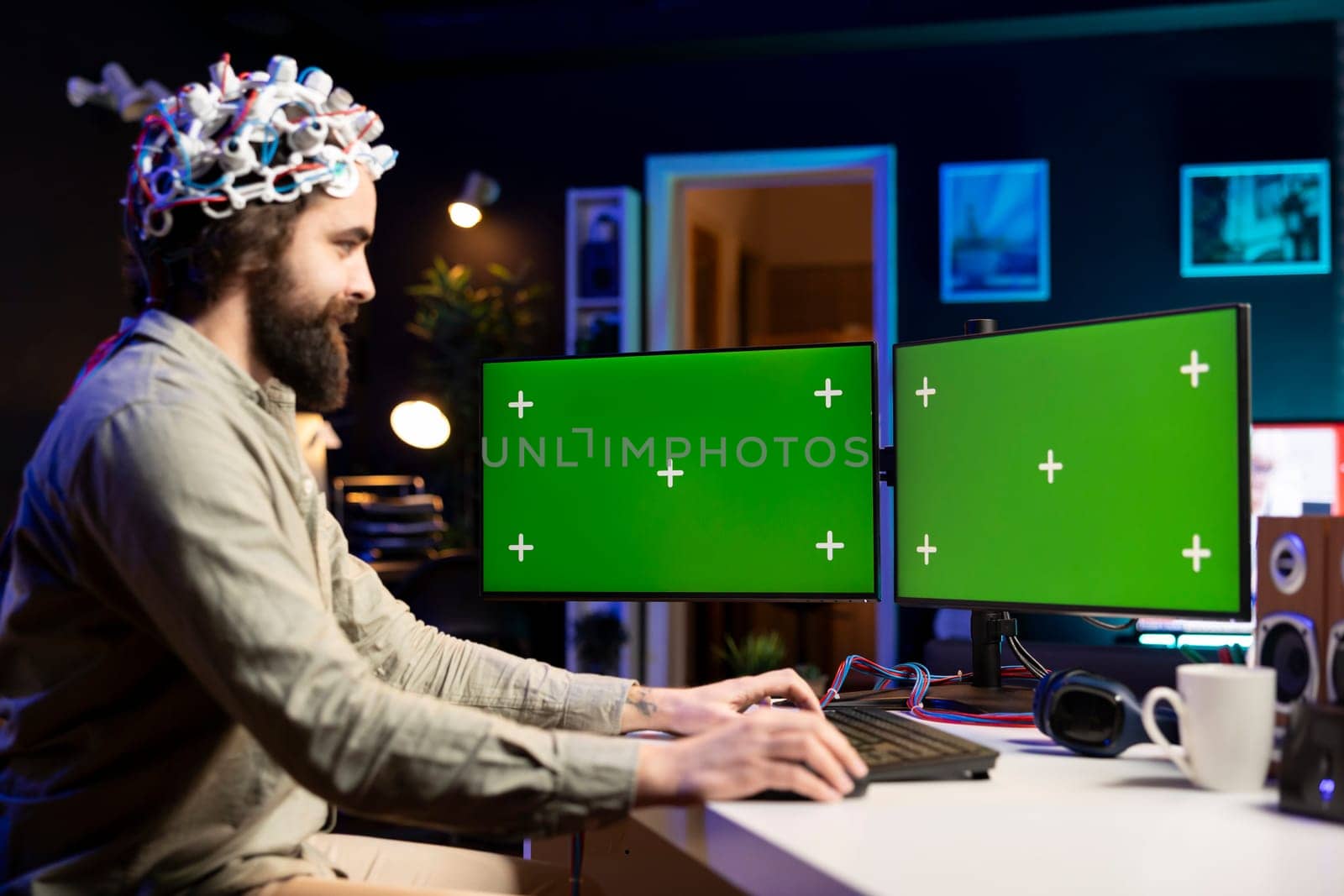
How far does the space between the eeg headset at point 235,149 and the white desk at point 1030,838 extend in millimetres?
783

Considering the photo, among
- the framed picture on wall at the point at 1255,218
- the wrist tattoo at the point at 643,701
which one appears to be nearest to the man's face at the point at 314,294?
the wrist tattoo at the point at 643,701

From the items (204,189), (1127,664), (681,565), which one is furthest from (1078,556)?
(1127,664)

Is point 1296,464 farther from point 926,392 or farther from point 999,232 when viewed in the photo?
point 926,392

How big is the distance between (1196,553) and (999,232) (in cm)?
439

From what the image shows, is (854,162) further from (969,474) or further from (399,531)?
(969,474)

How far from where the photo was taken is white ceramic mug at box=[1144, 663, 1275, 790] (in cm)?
121

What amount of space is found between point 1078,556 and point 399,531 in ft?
13.7

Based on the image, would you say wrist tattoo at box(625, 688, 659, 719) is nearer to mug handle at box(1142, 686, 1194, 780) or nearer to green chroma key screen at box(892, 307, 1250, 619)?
green chroma key screen at box(892, 307, 1250, 619)

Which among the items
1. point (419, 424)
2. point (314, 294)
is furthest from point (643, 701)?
point (419, 424)

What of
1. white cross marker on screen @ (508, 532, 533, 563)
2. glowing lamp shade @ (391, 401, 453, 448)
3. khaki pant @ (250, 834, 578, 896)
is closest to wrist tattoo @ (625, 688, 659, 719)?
khaki pant @ (250, 834, 578, 896)

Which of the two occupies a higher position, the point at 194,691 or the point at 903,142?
the point at 903,142

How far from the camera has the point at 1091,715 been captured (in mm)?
1419

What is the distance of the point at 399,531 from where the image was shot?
17.7 ft

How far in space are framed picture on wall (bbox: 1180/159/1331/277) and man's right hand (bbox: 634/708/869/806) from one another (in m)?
4.92
